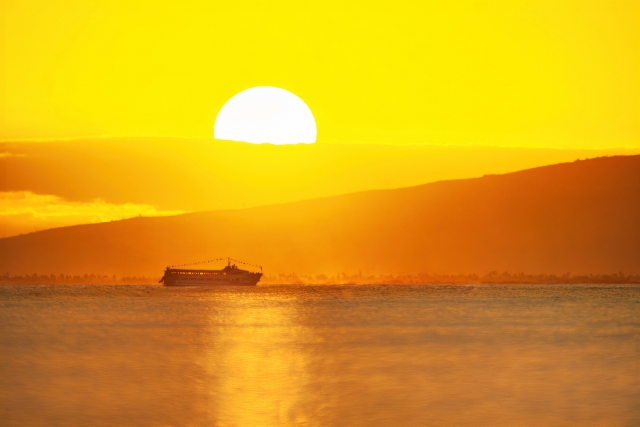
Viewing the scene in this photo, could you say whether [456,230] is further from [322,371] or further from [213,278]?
[322,371]

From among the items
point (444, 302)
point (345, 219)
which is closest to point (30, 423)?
point (444, 302)

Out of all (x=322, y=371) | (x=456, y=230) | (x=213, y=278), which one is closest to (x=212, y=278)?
(x=213, y=278)

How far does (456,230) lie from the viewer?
180 metres

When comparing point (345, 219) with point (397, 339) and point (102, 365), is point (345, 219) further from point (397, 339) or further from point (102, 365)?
point (102, 365)

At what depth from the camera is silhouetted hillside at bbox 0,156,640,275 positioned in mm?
170375

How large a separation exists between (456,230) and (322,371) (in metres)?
144

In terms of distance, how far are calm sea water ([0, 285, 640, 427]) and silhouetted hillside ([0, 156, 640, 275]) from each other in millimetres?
98484

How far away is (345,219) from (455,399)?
521ft

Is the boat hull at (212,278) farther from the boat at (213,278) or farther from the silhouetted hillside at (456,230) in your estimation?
the silhouetted hillside at (456,230)

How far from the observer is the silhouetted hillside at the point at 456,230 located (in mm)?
170375

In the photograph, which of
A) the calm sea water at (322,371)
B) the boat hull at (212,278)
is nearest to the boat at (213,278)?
the boat hull at (212,278)

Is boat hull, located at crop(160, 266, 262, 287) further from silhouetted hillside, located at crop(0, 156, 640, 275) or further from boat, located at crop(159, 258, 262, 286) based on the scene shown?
silhouetted hillside, located at crop(0, 156, 640, 275)

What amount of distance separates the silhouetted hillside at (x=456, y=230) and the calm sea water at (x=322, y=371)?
98.5 meters

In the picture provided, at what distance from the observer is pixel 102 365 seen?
41.3 meters
